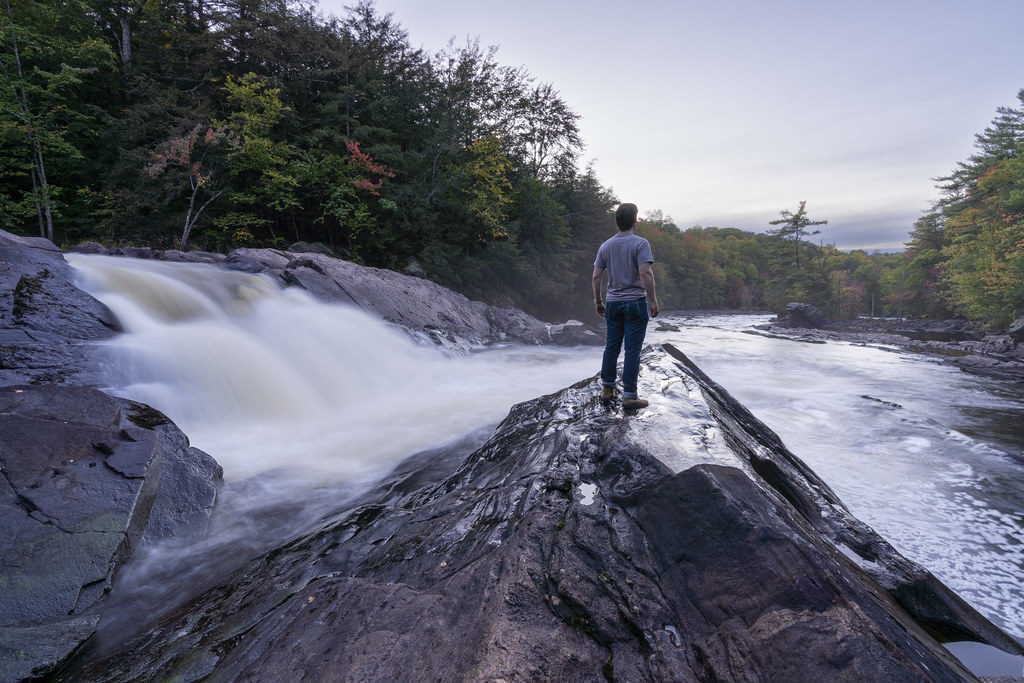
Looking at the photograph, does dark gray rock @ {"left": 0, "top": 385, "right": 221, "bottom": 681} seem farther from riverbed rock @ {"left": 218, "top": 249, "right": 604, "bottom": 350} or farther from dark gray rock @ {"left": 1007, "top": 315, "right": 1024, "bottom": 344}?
dark gray rock @ {"left": 1007, "top": 315, "right": 1024, "bottom": 344}

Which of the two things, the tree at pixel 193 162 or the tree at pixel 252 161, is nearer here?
the tree at pixel 193 162

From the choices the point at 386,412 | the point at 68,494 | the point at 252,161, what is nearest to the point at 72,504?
the point at 68,494

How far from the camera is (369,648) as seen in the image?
149 cm

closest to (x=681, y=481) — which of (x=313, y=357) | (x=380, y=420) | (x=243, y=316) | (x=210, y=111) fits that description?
(x=380, y=420)

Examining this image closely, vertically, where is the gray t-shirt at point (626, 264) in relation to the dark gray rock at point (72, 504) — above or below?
above

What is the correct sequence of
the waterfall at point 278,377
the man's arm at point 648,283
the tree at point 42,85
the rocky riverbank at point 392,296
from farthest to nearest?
the tree at point 42,85 → the rocky riverbank at point 392,296 → the waterfall at point 278,377 → the man's arm at point 648,283

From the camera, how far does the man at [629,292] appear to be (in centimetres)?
391

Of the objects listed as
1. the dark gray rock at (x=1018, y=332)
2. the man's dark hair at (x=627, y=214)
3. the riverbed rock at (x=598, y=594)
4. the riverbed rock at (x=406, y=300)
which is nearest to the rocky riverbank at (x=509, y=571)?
the riverbed rock at (x=598, y=594)

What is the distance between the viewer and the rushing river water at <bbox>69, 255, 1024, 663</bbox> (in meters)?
3.68

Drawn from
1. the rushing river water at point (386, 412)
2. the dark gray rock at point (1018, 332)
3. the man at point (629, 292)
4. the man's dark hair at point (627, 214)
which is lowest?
the rushing river water at point (386, 412)

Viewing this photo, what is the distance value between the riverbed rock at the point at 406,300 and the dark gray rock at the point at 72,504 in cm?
709

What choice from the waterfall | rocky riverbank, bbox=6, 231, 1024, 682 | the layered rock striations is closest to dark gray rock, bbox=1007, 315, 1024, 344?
the waterfall

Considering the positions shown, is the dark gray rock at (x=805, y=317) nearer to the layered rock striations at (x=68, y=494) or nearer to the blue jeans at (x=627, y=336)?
the blue jeans at (x=627, y=336)

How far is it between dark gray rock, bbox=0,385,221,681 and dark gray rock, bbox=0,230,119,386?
138 cm
